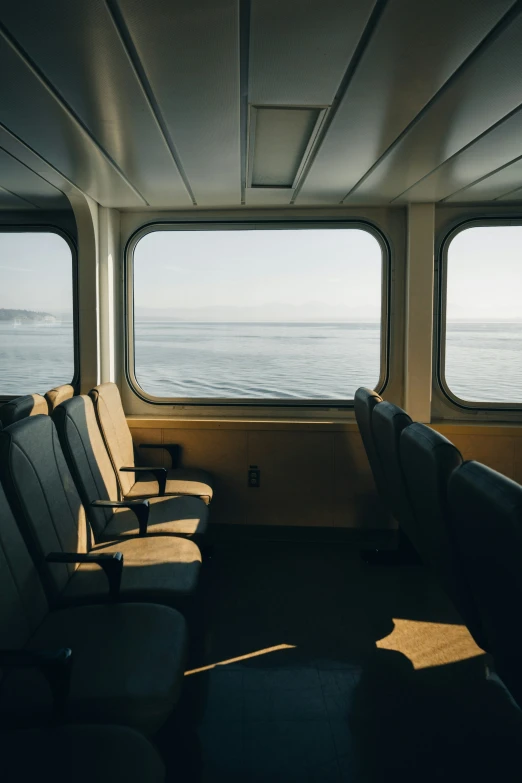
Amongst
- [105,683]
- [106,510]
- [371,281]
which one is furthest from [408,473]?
[371,281]

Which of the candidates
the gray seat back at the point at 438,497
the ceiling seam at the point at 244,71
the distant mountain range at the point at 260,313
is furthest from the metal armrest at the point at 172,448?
the gray seat back at the point at 438,497

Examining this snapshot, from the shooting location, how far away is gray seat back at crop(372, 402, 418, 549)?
250 cm

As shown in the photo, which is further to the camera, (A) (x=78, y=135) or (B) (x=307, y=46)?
(A) (x=78, y=135)

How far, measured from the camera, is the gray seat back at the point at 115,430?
3404mm

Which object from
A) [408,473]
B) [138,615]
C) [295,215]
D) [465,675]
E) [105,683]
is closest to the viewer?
[105,683]

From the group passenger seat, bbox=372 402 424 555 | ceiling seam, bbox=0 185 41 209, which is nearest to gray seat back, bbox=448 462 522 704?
passenger seat, bbox=372 402 424 555

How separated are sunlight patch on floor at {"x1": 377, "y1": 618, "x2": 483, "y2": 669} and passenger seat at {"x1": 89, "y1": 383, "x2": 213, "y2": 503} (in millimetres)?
1341

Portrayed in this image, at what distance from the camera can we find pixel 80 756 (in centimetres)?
131

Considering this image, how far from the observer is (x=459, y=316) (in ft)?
14.1

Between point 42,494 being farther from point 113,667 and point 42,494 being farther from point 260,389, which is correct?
point 260,389

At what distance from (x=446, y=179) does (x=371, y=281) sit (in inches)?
42.5

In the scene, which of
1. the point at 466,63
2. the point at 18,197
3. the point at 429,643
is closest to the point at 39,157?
the point at 18,197

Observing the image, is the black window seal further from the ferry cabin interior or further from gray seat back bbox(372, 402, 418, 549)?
gray seat back bbox(372, 402, 418, 549)

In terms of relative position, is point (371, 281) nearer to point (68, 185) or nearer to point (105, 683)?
point (68, 185)
